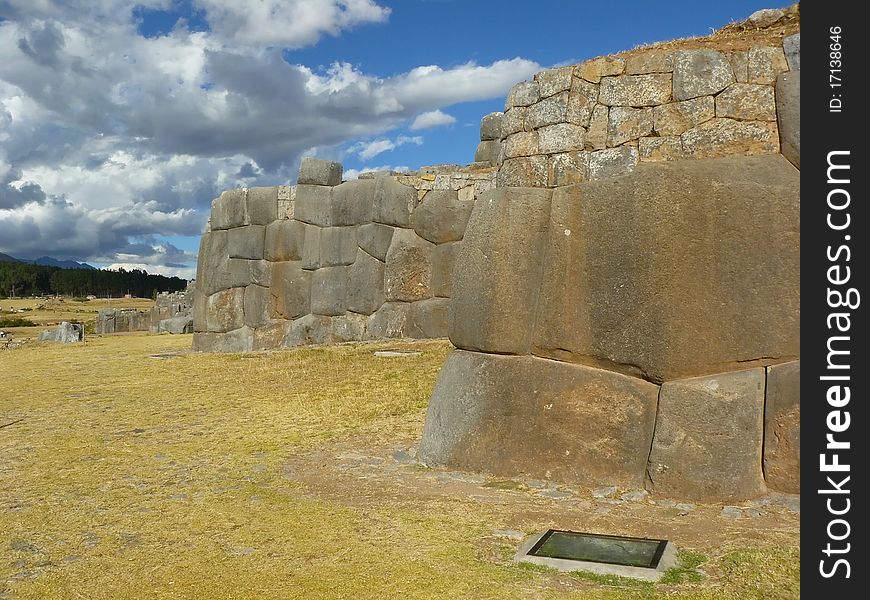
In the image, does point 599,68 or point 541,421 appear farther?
point 599,68

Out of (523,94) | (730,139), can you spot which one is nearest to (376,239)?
(523,94)

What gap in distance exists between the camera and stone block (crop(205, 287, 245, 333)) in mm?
18109

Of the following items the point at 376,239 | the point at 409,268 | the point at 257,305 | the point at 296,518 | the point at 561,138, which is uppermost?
the point at 561,138

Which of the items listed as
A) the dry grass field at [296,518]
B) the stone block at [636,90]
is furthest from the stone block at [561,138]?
the dry grass field at [296,518]

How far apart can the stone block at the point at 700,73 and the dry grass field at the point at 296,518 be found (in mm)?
2975

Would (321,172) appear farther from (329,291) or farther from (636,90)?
(636,90)

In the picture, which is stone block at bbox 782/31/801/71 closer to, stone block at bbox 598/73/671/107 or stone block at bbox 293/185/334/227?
stone block at bbox 598/73/671/107

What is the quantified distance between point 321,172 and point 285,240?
168cm

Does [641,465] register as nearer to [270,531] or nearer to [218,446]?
[270,531]

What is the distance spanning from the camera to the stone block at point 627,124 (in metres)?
6.19

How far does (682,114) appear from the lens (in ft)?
19.8

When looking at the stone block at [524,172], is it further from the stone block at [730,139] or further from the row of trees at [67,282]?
the row of trees at [67,282]

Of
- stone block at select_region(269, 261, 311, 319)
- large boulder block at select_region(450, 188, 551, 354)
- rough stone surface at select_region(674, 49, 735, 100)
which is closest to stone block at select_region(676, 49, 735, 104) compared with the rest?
rough stone surface at select_region(674, 49, 735, 100)

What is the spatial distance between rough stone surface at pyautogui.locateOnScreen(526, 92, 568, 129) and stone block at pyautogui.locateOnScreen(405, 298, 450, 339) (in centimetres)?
873
